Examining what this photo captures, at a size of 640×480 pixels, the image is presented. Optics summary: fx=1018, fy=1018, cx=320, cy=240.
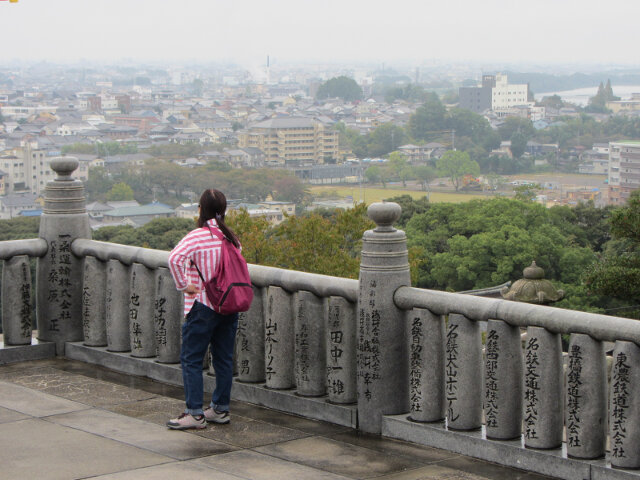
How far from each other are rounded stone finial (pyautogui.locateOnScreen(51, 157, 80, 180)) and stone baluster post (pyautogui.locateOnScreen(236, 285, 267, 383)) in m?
2.18

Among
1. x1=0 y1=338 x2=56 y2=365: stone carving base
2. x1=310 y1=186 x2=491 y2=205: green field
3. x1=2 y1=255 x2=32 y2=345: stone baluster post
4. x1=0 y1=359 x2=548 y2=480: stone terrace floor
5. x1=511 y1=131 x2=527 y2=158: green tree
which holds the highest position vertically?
x1=2 y1=255 x2=32 y2=345: stone baluster post

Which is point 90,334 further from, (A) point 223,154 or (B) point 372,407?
(A) point 223,154

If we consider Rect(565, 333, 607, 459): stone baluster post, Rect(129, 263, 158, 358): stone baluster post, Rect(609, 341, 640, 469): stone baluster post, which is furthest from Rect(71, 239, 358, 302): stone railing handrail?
Rect(609, 341, 640, 469): stone baluster post

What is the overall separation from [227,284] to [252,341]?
1.03 meters

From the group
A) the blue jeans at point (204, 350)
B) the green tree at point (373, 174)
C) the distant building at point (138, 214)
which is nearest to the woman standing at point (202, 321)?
the blue jeans at point (204, 350)

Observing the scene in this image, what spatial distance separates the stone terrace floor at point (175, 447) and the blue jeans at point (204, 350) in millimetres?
198

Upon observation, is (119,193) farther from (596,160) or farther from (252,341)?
(252,341)

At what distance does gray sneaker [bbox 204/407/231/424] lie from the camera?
6.16 m

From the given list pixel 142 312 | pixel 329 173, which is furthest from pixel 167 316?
pixel 329 173

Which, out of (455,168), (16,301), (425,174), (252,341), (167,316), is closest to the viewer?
(252,341)

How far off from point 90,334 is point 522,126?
7198 inches

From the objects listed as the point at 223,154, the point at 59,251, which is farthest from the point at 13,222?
the point at 223,154

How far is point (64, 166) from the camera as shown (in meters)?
8.01

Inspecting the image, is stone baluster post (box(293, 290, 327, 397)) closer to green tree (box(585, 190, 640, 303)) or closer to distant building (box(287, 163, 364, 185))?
green tree (box(585, 190, 640, 303))
